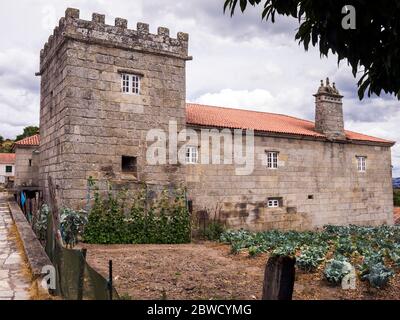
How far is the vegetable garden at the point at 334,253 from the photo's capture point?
26.2ft

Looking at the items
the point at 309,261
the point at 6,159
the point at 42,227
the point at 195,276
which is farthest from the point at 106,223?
the point at 6,159

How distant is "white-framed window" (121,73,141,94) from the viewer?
13125 mm

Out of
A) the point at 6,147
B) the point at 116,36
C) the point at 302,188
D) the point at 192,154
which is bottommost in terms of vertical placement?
the point at 302,188

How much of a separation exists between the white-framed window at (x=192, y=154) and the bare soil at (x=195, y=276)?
4.24 m

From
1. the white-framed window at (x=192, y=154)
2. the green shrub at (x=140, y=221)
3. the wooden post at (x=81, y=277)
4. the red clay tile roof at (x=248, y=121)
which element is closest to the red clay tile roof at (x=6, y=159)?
the red clay tile roof at (x=248, y=121)

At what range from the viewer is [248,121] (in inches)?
712

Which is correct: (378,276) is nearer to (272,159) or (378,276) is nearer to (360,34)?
(360,34)

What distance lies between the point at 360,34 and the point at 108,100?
10.3 meters

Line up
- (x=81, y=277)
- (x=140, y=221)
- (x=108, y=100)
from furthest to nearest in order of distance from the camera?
(x=108, y=100) < (x=140, y=221) < (x=81, y=277)

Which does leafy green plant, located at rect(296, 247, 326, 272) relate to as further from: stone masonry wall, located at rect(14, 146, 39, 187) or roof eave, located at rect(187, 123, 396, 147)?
stone masonry wall, located at rect(14, 146, 39, 187)

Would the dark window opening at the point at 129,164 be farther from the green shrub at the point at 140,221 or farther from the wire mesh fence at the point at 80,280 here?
the wire mesh fence at the point at 80,280

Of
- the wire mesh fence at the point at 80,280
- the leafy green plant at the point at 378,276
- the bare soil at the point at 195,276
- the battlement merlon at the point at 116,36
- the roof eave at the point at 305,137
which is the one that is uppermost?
the battlement merlon at the point at 116,36

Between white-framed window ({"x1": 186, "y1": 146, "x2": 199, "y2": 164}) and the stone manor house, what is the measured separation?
40 millimetres
